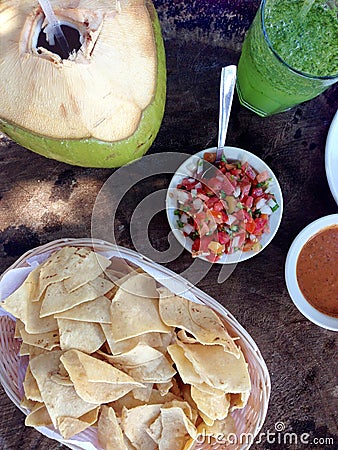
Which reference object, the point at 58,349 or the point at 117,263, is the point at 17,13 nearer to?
the point at 117,263

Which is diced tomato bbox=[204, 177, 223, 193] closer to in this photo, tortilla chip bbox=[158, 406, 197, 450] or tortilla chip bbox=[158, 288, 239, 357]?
tortilla chip bbox=[158, 288, 239, 357]

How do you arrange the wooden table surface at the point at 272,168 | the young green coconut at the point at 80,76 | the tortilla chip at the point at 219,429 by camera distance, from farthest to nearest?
the wooden table surface at the point at 272,168 → the tortilla chip at the point at 219,429 → the young green coconut at the point at 80,76

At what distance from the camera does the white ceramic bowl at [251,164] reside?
1.68 m

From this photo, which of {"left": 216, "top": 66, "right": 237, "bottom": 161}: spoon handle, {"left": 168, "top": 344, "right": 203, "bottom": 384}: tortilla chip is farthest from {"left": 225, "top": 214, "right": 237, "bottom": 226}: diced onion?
{"left": 168, "top": 344, "right": 203, "bottom": 384}: tortilla chip

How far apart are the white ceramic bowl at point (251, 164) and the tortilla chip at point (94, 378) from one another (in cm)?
46

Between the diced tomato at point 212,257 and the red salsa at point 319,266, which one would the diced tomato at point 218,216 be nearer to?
the diced tomato at point 212,257

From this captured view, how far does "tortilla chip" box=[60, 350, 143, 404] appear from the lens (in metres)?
1.44

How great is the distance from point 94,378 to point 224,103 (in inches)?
35.5

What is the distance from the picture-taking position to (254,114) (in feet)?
5.90

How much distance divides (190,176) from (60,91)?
581 millimetres

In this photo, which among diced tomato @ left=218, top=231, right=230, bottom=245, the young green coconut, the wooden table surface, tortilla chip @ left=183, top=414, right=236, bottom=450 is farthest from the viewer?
the wooden table surface

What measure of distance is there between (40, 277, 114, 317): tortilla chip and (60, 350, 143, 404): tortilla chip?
0.44 feet

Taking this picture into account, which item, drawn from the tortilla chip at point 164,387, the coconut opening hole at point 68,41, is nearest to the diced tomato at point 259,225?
the tortilla chip at point 164,387

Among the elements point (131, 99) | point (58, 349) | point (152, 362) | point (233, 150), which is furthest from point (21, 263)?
point (233, 150)
